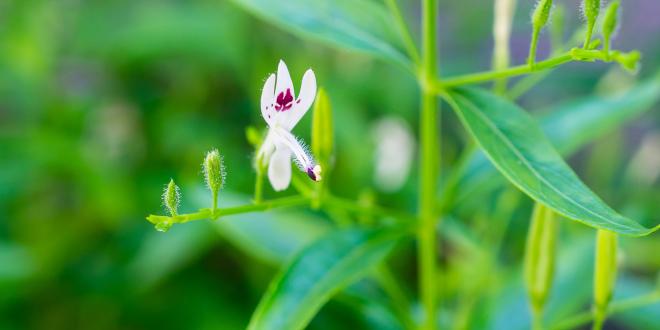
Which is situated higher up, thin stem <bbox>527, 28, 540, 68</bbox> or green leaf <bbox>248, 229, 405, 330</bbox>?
thin stem <bbox>527, 28, 540, 68</bbox>

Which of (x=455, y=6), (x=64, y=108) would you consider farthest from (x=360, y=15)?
(x=455, y=6)

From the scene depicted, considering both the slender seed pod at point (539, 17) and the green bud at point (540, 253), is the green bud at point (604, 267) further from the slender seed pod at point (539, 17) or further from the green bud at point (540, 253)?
the slender seed pod at point (539, 17)

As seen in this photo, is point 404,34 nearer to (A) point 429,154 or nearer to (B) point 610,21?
(A) point 429,154

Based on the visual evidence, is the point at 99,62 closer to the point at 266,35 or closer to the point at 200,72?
the point at 200,72

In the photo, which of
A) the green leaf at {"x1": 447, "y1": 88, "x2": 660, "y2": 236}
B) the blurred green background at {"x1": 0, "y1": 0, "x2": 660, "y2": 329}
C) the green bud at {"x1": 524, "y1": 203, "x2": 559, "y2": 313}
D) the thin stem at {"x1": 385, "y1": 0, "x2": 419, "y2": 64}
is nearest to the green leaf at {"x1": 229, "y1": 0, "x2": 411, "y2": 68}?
the thin stem at {"x1": 385, "y1": 0, "x2": 419, "y2": 64}

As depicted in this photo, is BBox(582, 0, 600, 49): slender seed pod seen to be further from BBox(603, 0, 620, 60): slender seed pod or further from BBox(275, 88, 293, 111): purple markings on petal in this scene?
BBox(275, 88, 293, 111): purple markings on petal

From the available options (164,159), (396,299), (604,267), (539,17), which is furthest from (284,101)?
(164,159)

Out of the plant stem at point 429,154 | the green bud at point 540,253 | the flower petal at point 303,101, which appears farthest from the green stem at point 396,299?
the flower petal at point 303,101
